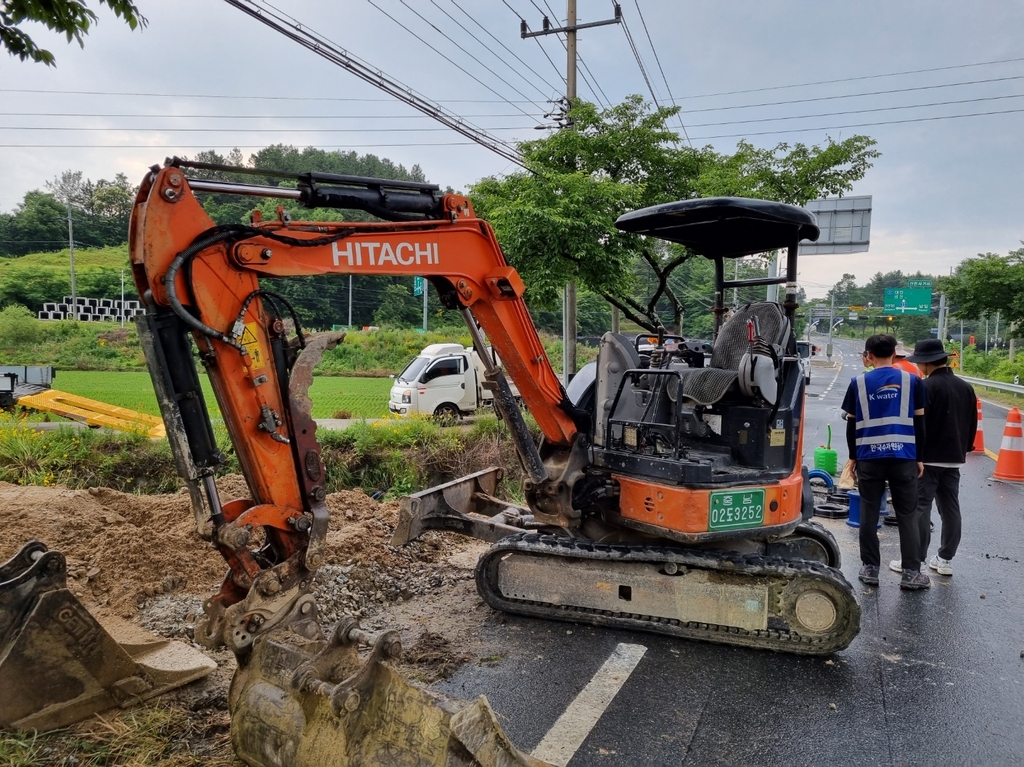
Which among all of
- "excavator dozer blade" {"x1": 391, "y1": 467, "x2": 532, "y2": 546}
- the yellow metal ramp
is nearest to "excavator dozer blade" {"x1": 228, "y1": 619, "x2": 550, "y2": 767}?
"excavator dozer blade" {"x1": 391, "y1": 467, "x2": 532, "y2": 546}

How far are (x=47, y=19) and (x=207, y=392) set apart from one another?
1577 cm

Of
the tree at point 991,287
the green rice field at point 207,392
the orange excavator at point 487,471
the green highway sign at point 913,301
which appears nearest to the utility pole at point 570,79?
the green rice field at point 207,392

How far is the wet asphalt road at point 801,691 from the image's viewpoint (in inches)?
133

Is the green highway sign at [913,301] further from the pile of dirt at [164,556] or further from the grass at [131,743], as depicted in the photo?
the grass at [131,743]

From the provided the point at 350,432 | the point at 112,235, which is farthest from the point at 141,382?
the point at 112,235

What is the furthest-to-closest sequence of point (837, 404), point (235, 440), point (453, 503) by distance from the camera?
point (837, 404), point (453, 503), point (235, 440)

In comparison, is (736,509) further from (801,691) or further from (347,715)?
(347,715)

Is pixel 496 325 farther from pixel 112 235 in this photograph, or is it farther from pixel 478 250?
pixel 112 235

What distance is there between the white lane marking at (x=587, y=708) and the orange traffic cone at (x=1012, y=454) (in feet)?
27.6

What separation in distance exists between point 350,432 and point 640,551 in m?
5.82

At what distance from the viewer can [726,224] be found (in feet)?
17.1

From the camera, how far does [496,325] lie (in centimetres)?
439

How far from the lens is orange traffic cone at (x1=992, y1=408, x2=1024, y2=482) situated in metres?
9.88

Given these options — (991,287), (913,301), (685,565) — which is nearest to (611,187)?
(685,565)
